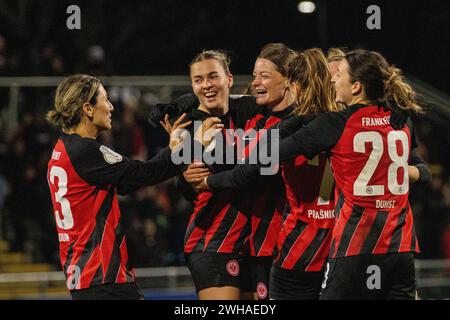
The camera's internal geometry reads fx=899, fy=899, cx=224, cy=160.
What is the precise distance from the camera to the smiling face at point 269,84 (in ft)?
16.3

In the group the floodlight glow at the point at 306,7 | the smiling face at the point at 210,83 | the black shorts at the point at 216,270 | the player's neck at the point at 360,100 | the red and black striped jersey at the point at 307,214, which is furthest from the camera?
the floodlight glow at the point at 306,7

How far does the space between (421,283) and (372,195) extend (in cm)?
574

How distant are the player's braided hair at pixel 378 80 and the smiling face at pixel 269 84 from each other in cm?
64

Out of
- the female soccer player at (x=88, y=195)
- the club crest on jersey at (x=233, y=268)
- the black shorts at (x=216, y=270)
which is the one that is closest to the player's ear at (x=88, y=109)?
the female soccer player at (x=88, y=195)

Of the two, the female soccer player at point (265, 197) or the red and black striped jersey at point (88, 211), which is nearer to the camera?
the red and black striped jersey at point (88, 211)

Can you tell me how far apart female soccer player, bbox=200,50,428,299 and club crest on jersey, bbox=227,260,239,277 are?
2.39 feet

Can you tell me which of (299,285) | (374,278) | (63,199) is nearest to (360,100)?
(374,278)

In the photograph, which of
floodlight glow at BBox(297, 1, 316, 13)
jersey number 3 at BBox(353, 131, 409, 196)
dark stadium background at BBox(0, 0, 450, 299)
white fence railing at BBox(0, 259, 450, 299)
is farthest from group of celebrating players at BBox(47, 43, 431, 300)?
floodlight glow at BBox(297, 1, 316, 13)

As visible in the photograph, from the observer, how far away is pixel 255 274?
199 inches

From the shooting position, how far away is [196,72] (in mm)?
5012

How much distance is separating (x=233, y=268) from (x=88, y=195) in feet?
3.05

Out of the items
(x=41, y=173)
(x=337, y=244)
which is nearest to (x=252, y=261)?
(x=337, y=244)

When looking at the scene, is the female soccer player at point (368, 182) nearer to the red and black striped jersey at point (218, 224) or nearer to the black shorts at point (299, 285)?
the black shorts at point (299, 285)

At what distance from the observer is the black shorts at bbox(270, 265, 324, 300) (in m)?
4.79
